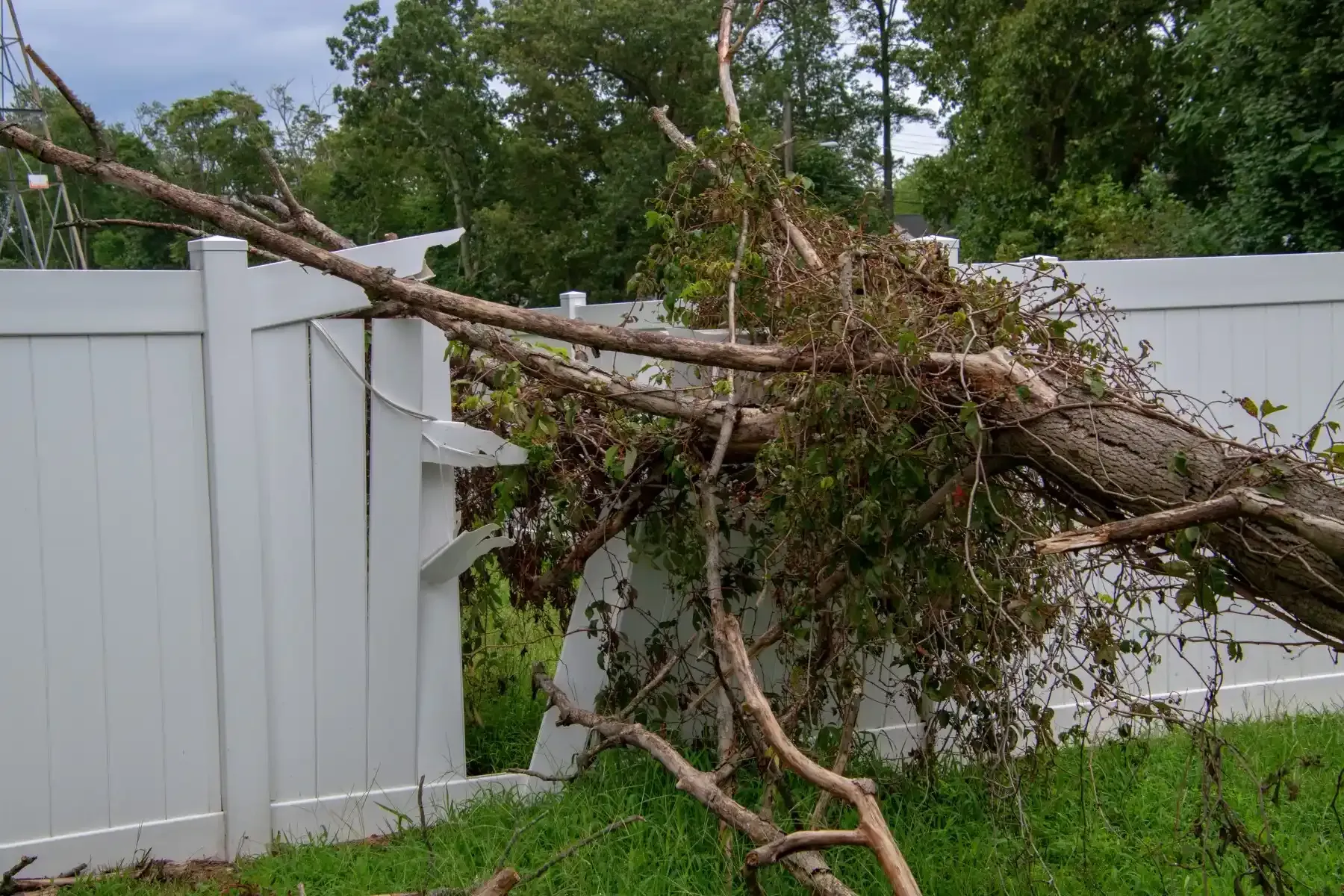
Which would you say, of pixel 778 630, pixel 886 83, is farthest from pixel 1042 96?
pixel 778 630

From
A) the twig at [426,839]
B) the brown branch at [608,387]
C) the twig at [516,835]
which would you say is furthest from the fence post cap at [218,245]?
the twig at [516,835]

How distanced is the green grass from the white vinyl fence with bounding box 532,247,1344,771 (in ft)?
1.88

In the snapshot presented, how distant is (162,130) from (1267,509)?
46396 millimetres

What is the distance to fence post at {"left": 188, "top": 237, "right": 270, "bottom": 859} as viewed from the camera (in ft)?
10.8

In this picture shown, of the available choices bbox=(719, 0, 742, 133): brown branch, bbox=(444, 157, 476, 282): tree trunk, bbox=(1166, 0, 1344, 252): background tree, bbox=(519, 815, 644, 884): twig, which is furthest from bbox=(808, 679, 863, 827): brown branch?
bbox=(444, 157, 476, 282): tree trunk

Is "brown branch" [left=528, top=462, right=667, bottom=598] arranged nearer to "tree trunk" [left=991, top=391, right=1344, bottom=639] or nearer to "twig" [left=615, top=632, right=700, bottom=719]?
"twig" [left=615, top=632, right=700, bottom=719]

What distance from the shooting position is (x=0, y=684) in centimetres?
311

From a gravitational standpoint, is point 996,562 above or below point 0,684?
above

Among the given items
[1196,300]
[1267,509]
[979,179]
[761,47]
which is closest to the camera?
[1267,509]

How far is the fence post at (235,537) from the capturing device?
3305 millimetres

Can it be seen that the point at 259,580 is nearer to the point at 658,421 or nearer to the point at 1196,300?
the point at 658,421

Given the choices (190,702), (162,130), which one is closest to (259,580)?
(190,702)

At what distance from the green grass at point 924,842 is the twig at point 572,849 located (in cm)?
3

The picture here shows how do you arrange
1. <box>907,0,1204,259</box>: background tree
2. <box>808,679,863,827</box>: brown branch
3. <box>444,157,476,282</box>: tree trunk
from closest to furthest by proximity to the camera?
<box>808,679,863,827</box>: brown branch
<box>907,0,1204,259</box>: background tree
<box>444,157,476,282</box>: tree trunk
